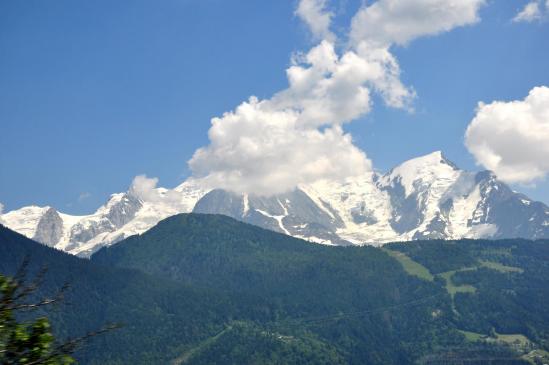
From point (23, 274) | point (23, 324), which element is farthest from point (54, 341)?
point (23, 274)

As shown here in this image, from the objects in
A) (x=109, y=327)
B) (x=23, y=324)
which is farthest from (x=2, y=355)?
(x=109, y=327)

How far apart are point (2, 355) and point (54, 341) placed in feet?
12.2

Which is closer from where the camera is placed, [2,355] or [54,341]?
[2,355]

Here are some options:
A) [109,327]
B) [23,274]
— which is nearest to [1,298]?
[23,274]

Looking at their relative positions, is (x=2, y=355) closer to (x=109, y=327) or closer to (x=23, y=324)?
(x=23, y=324)

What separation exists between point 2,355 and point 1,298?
3.17 metres

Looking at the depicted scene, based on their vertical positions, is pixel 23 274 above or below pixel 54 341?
above

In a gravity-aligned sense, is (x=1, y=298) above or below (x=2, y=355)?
above

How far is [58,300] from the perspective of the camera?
43812 mm

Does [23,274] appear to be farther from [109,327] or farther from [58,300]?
[109,327]

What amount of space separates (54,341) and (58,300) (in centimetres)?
424

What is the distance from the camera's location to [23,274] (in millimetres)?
43469

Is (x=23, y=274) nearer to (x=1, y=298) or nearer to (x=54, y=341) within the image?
(x=1, y=298)

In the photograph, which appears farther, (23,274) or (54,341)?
(54,341)
